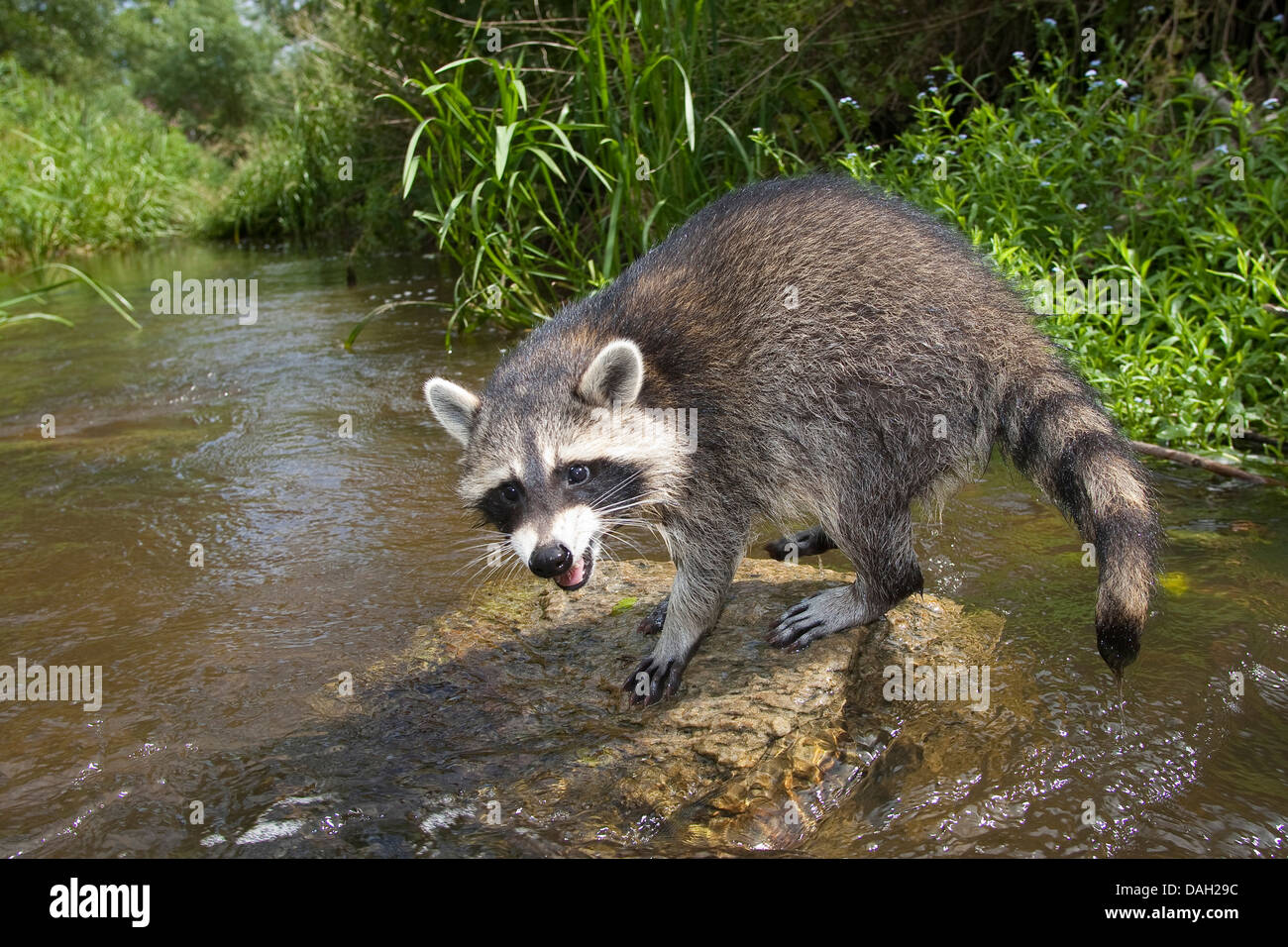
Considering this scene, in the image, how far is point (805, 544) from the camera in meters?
4.18

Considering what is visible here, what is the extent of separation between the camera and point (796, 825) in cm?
258

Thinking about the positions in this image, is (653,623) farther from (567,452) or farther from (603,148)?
(603,148)

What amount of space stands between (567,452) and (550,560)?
→ 444mm

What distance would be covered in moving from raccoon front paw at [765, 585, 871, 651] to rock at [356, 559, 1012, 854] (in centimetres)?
4

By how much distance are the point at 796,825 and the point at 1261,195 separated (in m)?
4.16

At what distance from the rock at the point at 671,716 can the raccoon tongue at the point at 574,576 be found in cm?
39

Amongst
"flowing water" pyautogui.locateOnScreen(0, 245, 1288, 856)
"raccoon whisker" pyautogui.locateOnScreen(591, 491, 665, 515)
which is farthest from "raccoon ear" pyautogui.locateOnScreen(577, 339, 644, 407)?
"flowing water" pyautogui.locateOnScreen(0, 245, 1288, 856)

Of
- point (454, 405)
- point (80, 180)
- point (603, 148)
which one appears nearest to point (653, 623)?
point (454, 405)

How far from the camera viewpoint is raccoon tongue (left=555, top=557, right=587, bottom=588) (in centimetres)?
304

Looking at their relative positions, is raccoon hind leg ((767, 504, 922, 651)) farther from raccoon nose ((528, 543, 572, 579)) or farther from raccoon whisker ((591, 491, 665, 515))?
raccoon nose ((528, 543, 572, 579))

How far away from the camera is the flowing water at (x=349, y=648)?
8.24 feet

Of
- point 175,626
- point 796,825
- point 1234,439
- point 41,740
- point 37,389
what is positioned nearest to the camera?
point 796,825

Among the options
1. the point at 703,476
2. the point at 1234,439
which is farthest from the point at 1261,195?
the point at 703,476
